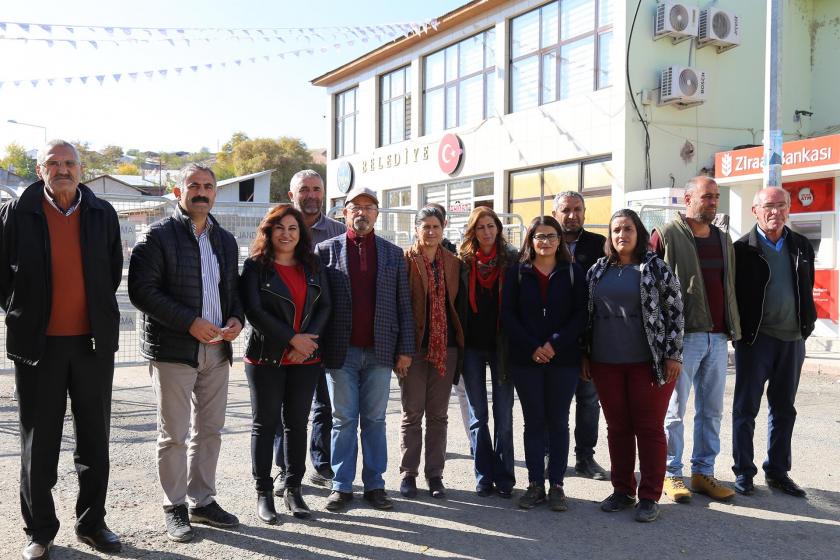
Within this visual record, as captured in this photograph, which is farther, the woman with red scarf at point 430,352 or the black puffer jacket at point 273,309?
the woman with red scarf at point 430,352

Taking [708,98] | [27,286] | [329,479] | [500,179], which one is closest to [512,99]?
[500,179]

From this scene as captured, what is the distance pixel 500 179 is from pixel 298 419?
1438 cm

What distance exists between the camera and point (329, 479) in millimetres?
5035

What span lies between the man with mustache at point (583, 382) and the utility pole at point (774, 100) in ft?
19.1

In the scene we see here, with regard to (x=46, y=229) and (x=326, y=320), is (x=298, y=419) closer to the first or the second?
(x=326, y=320)

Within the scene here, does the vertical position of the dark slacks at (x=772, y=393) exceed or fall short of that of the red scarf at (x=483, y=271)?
it falls short

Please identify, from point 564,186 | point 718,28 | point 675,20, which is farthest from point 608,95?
point 718,28

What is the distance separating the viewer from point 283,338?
13.7 ft

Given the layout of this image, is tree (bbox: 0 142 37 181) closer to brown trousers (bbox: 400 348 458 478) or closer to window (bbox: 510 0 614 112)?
window (bbox: 510 0 614 112)

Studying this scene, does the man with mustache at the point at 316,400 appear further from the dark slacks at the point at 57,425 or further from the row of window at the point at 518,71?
the row of window at the point at 518,71

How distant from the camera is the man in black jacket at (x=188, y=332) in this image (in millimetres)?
3955

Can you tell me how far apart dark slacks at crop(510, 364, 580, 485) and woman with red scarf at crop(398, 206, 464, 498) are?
19.6 inches

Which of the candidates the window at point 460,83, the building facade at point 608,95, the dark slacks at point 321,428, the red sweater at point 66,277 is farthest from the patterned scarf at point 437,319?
the window at point 460,83

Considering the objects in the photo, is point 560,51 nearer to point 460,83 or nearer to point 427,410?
point 460,83
